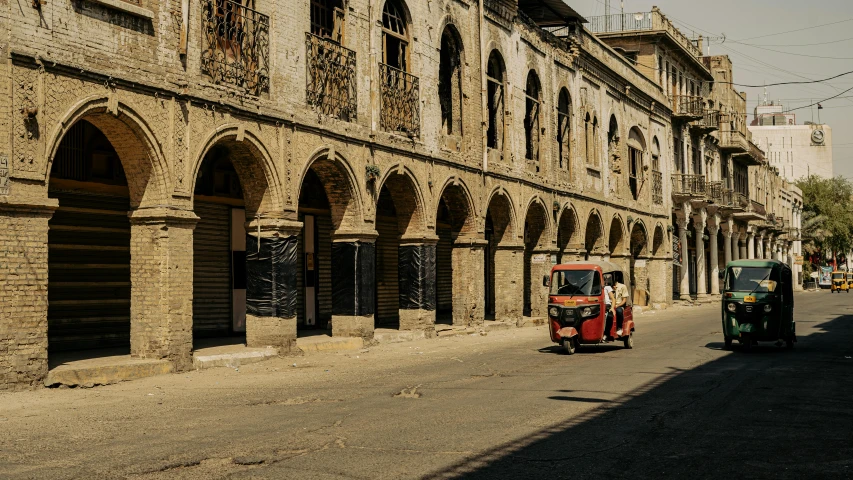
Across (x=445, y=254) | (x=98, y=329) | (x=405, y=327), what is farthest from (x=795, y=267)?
(x=98, y=329)

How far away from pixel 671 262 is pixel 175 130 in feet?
122

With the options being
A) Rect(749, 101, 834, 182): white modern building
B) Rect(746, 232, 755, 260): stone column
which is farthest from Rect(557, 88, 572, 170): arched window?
Rect(749, 101, 834, 182): white modern building

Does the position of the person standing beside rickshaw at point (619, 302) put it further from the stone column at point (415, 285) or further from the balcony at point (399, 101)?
the balcony at point (399, 101)

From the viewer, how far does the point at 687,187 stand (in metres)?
51.1

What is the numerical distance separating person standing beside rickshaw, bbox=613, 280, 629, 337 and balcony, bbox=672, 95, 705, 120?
32.7m

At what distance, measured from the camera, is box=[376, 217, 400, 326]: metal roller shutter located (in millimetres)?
28016

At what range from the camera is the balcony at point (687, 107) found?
51.2 metres

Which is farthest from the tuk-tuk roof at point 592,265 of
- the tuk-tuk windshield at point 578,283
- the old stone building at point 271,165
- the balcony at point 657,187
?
the balcony at point 657,187

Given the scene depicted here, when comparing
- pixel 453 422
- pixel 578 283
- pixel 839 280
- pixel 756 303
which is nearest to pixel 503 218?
pixel 578 283

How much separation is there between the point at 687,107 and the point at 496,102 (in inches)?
1092

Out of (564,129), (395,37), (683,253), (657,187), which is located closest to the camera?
(395,37)

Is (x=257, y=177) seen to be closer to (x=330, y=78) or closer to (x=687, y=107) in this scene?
(x=330, y=78)

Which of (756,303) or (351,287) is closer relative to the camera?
(756,303)

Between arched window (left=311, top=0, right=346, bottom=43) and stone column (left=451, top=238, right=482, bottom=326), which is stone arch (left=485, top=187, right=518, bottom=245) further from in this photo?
arched window (left=311, top=0, right=346, bottom=43)
